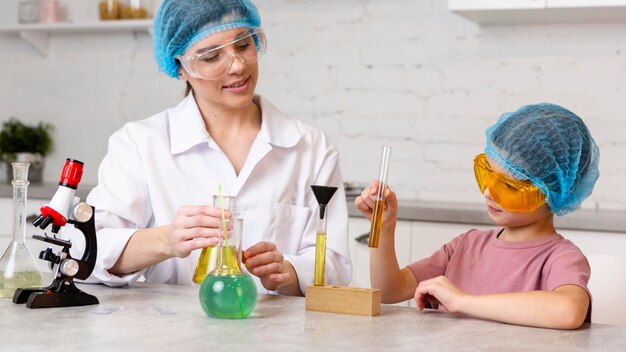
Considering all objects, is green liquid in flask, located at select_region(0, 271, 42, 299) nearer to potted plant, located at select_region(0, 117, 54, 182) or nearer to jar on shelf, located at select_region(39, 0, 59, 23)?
potted plant, located at select_region(0, 117, 54, 182)

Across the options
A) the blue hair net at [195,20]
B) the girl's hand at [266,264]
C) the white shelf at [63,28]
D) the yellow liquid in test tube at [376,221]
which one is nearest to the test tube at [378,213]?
the yellow liquid in test tube at [376,221]

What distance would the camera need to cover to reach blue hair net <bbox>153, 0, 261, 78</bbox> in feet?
6.88

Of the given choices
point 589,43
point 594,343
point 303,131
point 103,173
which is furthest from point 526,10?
point 594,343

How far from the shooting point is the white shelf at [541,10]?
3211 millimetres

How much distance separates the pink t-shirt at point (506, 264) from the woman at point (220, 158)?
247mm

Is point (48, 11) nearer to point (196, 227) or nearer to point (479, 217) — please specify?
point (479, 217)

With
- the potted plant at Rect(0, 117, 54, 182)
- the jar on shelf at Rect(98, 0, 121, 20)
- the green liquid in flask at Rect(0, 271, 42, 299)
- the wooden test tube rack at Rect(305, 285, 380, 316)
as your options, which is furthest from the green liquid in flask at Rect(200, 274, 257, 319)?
the potted plant at Rect(0, 117, 54, 182)

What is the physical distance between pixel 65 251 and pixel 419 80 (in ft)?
7.58

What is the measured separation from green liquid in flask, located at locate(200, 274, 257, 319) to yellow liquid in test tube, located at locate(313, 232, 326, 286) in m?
0.16

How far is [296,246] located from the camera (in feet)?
7.31

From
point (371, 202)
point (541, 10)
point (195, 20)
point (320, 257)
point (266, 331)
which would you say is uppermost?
point (541, 10)

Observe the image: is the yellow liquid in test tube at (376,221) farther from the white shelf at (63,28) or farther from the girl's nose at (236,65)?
the white shelf at (63,28)

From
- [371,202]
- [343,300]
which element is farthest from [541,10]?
[343,300]

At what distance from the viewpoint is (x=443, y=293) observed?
1.66 m
